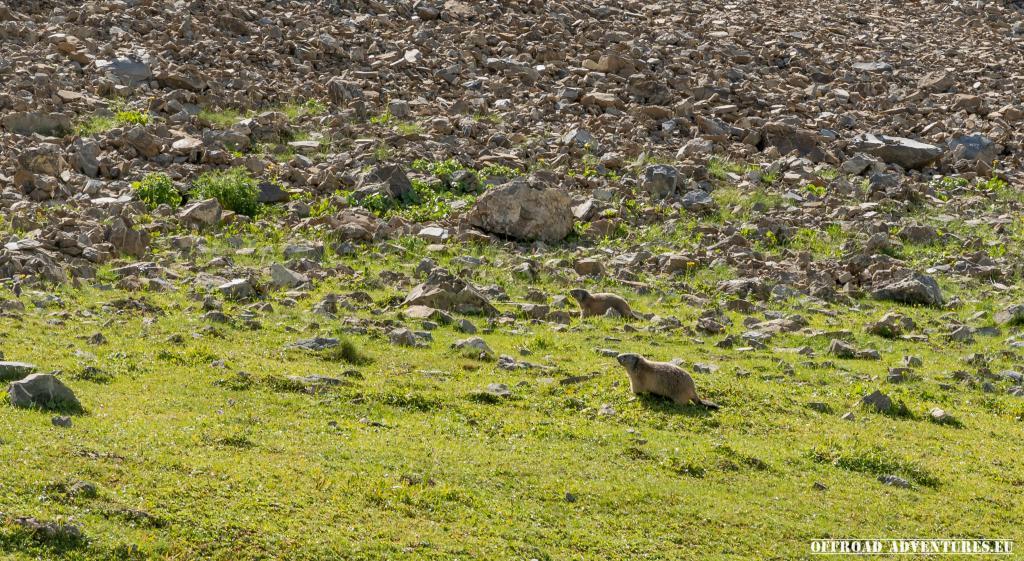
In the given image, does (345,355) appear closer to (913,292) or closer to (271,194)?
(271,194)

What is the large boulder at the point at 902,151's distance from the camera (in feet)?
85.9

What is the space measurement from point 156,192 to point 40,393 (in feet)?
38.0

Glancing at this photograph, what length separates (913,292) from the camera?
738 inches

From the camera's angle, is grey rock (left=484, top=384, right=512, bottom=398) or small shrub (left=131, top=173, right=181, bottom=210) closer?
grey rock (left=484, top=384, right=512, bottom=398)

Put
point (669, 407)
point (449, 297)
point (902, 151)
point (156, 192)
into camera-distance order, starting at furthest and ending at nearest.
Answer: point (902, 151) → point (156, 192) → point (449, 297) → point (669, 407)

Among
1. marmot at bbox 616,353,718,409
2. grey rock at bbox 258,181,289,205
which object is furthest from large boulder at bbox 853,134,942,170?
marmot at bbox 616,353,718,409

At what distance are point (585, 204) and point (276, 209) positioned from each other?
Result: 636 cm

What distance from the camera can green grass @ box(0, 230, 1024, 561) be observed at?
7844 millimetres

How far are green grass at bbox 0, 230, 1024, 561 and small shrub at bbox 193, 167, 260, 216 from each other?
15.1 ft

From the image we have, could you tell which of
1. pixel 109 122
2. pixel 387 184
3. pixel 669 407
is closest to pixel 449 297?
pixel 669 407

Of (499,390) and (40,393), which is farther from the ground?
(40,393)

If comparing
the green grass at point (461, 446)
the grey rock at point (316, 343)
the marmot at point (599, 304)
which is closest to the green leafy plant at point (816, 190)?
the green grass at point (461, 446)

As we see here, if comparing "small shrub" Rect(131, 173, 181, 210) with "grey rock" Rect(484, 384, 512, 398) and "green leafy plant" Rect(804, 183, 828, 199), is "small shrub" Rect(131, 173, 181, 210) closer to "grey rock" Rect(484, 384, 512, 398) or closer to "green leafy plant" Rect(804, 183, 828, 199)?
"grey rock" Rect(484, 384, 512, 398)

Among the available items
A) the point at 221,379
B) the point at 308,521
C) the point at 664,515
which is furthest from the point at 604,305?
the point at 308,521
